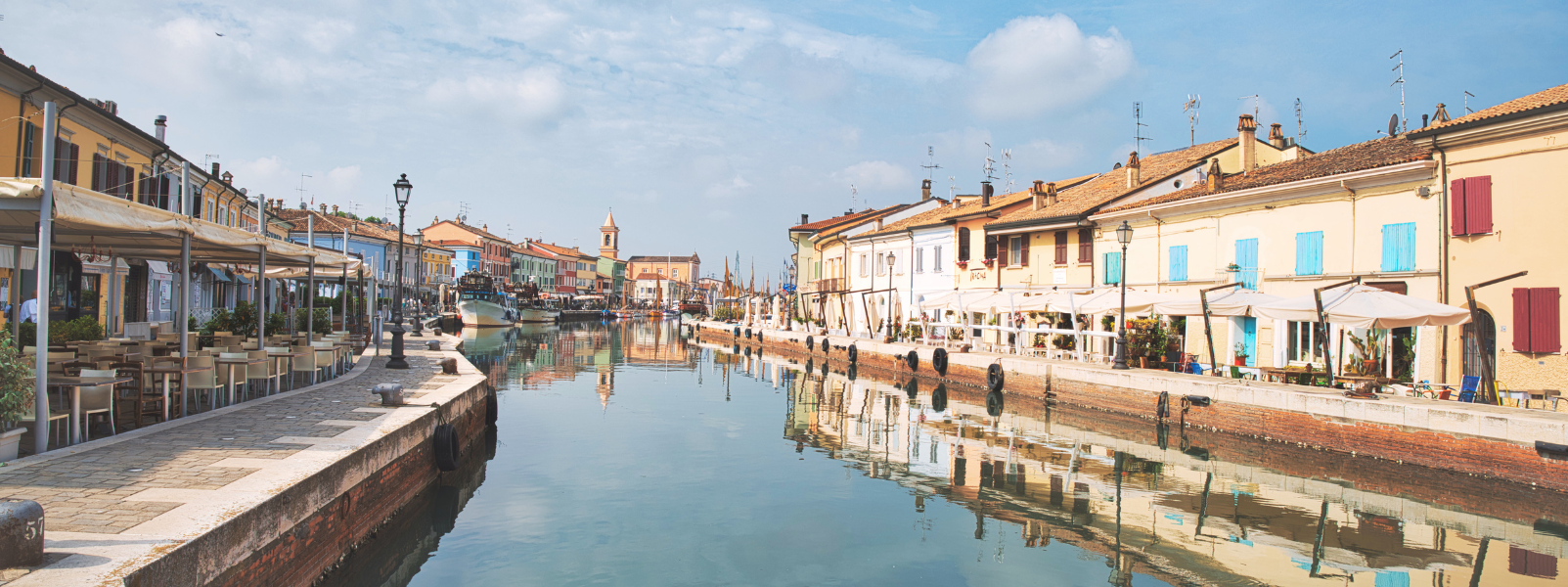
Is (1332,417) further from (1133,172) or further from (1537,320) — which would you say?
(1133,172)

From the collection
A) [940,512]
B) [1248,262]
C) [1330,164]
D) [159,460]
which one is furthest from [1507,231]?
[159,460]

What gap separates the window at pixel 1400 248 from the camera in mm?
18328

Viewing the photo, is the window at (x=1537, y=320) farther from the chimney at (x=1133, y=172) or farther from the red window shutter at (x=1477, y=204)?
the chimney at (x=1133, y=172)

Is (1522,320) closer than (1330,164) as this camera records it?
Yes

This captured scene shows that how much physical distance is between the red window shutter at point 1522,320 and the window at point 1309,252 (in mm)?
5029

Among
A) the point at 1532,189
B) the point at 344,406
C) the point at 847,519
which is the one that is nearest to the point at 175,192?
the point at 344,406

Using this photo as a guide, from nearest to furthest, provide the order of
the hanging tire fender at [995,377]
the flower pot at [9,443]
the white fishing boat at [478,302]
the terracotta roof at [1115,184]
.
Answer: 1. the flower pot at [9,443]
2. the hanging tire fender at [995,377]
3. the terracotta roof at [1115,184]
4. the white fishing boat at [478,302]

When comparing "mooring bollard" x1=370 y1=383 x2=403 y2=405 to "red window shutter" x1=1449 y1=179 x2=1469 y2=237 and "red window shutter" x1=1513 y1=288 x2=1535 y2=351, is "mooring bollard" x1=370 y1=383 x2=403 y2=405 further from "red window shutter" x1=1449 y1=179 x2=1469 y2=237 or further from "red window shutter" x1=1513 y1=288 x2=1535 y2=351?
"red window shutter" x1=1449 y1=179 x2=1469 y2=237

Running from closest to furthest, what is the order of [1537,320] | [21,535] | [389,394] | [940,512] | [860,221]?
[21,535]
[940,512]
[389,394]
[1537,320]
[860,221]

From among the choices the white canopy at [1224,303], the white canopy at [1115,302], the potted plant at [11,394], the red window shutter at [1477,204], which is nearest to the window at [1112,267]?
the white canopy at [1115,302]

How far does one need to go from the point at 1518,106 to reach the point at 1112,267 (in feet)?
41.0

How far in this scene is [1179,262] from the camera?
82.6 ft

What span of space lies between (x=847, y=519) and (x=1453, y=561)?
6859mm

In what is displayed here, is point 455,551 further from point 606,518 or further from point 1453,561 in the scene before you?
point 1453,561
